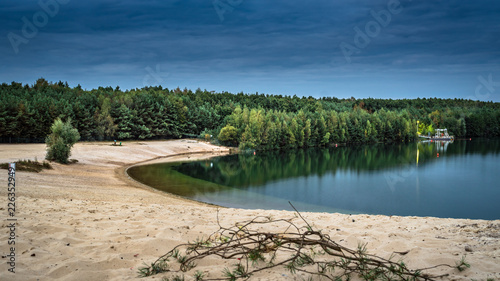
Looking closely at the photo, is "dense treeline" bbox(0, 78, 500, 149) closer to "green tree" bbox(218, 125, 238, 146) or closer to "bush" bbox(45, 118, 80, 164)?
"green tree" bbox(218, 125, 238, 146)

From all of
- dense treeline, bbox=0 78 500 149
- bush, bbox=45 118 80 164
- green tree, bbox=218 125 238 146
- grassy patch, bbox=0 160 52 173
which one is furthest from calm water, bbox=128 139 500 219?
green tree, bbox=218 125 238 146

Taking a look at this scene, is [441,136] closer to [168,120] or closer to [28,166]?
[168,120]

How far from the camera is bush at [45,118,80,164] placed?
33.4 meters

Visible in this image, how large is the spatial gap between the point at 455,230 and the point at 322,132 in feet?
285

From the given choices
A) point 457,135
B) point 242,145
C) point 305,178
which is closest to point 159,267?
point 305,178

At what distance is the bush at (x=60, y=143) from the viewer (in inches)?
1316

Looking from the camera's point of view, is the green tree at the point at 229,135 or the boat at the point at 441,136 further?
the boat at the point at 441,136

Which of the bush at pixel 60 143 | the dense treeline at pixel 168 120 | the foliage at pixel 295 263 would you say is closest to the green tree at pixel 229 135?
the dense treeline at pixel 168 120

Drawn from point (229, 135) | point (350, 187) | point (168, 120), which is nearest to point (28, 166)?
point (350, 187)

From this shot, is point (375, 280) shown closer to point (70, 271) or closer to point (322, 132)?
point (70, 271)

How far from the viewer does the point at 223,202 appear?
918 inches

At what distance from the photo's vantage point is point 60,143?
33438 mm

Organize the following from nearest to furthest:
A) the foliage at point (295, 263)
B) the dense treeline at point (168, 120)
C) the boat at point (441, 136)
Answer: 1. the foliage at point (295, 263)
2. the dense treeline at point (168, 120)
3. the boat at point (441, 136)

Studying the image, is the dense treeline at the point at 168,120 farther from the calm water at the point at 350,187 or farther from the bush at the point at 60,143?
the calm water at the point at 350,187
